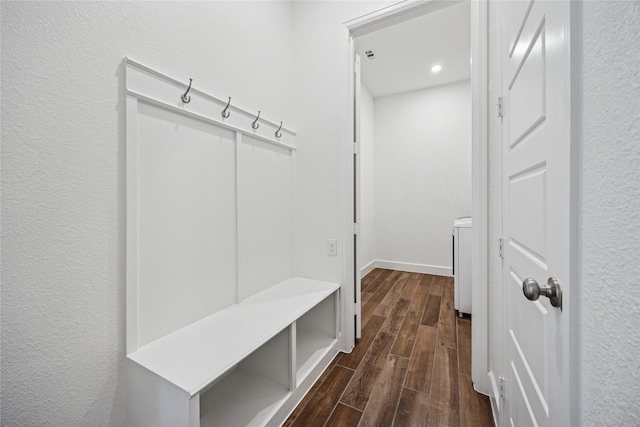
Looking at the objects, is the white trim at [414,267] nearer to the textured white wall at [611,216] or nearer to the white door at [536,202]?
the white door at [536,202]

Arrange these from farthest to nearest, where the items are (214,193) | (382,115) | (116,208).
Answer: (382,115) < (214,193) < (116,208)

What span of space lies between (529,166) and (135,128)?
1.44m

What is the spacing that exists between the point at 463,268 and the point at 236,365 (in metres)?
2.12

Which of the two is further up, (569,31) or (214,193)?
(569,31)

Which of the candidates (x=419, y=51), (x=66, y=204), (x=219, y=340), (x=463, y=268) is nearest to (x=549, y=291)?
(x=219, y=340)

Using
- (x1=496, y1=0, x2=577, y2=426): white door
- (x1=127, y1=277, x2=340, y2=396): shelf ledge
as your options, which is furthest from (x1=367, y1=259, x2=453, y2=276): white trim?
(x1=496, y1=0, x2=577, y2=426): white door

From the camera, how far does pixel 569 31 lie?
1.52ft

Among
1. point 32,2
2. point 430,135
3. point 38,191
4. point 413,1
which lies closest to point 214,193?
point 38,191

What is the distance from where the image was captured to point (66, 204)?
873mm

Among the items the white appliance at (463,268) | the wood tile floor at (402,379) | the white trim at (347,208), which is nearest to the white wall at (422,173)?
the white appliance at (463,268)

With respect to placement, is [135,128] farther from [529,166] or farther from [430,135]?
[430,135]

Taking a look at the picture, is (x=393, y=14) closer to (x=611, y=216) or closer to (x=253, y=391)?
(x=611, y=216)

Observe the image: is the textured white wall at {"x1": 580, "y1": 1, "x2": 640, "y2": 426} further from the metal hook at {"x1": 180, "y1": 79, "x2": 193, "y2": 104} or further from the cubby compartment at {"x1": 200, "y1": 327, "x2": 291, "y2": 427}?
the metal hook at {"x1": 180, "y1": 79, "x2": 193, "y2": 104}

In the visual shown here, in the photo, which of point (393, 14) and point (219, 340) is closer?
point (219, 340)
